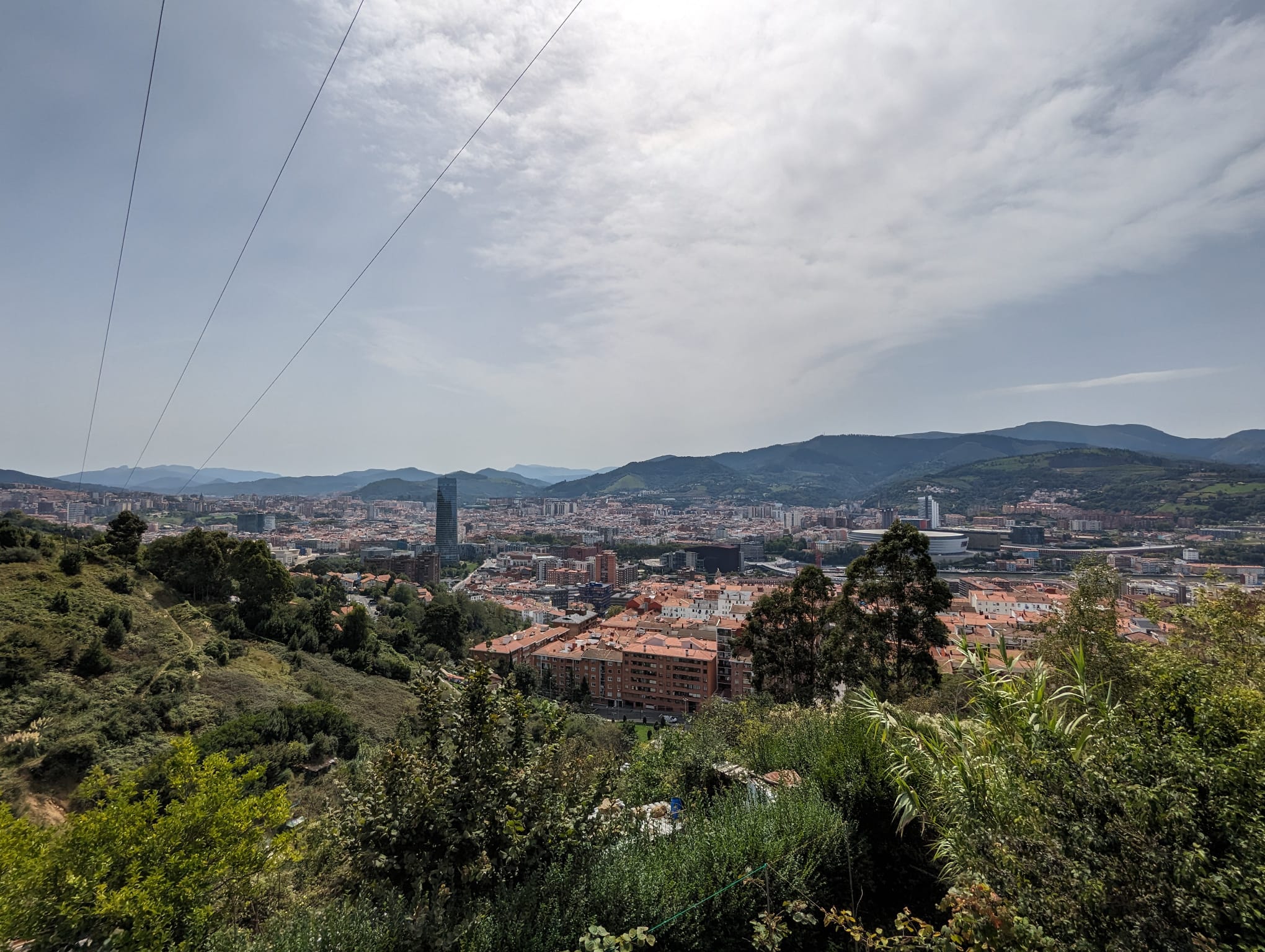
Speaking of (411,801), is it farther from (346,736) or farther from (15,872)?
(346,736)

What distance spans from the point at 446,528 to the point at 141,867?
77757mm

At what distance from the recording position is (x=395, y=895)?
2.32 m

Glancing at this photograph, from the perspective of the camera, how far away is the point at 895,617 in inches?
307

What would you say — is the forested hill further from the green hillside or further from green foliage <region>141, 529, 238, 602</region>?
the green hillside

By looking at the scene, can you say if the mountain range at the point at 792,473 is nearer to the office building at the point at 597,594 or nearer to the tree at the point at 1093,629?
the office building at the point at 597,594

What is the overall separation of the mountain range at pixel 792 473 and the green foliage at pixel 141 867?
12943 cm

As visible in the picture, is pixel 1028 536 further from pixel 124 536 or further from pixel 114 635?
pixel 124 536

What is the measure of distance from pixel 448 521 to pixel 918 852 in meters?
78.1

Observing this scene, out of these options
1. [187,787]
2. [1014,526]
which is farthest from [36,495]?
[1014,526]

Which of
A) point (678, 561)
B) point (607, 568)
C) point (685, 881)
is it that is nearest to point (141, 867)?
point (685, 881)

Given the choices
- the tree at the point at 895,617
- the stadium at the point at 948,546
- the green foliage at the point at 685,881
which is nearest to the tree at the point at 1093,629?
the tree at the point at 895,617

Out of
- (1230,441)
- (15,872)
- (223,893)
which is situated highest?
(1230,441)

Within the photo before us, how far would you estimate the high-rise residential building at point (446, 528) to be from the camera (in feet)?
245

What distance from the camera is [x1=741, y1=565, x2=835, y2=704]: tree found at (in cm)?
930
